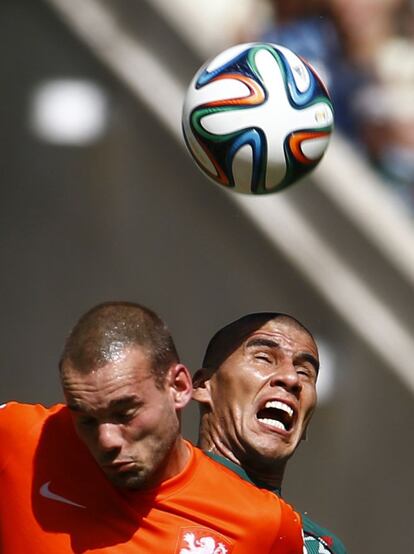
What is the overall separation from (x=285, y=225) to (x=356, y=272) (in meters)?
0.49

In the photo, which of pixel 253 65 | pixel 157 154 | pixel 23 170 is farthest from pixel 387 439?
pixel 253 65

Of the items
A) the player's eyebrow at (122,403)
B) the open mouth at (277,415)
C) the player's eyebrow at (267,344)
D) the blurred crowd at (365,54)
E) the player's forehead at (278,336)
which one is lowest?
the player's eyebrow at (122,403)

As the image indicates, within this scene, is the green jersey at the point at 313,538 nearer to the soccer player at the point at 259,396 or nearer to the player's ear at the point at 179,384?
the soccer player at the point at 259,396

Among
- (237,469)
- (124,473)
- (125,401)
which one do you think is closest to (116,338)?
(125,401)

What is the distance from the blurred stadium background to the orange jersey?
4.00 metres

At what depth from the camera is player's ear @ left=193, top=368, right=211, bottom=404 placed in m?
4.51

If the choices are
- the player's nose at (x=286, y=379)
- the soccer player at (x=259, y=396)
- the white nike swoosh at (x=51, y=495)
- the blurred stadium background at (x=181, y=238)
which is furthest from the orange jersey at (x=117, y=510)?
the blurred stadium background at (x=181, y=238)

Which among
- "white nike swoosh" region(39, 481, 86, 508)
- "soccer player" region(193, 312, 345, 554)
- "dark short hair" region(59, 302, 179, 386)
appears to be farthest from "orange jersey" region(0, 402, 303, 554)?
"soccer player" region(193, 312, 345, 554)

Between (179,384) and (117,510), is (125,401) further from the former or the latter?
(117,510)

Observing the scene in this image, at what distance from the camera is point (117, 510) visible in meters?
3.68

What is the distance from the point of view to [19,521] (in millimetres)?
3715

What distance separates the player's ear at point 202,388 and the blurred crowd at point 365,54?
3.22m

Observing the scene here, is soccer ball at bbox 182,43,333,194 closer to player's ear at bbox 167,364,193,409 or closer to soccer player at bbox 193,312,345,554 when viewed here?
soccer player at bbox 193,312,345,554

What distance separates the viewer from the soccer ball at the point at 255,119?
4.29 meters
